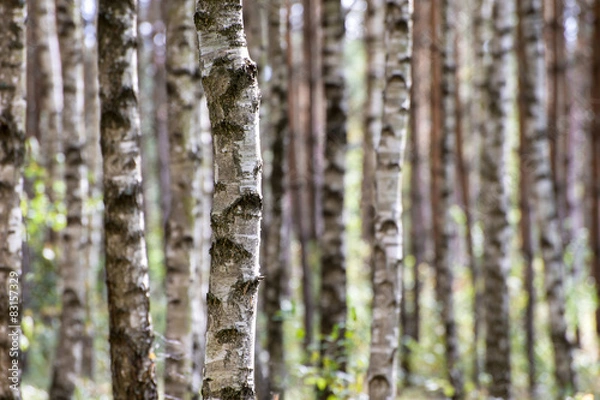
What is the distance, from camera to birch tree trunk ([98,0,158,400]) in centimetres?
471

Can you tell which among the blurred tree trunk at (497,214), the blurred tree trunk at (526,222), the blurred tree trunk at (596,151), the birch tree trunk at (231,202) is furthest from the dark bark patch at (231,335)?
the blurred tree trunk at (596,151)

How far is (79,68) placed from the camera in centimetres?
848

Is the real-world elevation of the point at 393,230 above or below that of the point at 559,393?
above

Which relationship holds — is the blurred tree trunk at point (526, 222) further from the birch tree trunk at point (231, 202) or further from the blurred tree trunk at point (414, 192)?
the birch tree trunk at point (231, 202)

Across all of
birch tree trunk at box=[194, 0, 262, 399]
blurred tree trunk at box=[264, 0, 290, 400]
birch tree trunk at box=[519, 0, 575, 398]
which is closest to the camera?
birch tree trunk at box=[194, 0, 262, 399]

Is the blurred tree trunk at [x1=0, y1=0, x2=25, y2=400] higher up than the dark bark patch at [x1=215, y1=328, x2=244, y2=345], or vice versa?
the blurred tree trunk at [x1=0, y1=0, x2=25, y2=400]

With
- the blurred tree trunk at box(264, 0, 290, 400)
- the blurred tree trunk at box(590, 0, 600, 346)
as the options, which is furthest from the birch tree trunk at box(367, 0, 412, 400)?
the blurred tree trunk at box(590, 0, 600, 346)

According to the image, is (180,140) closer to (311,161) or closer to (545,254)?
(545,254)

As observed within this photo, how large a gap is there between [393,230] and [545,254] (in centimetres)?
521

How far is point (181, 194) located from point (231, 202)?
2733mm

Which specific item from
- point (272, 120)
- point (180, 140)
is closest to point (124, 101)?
point (180, 140)

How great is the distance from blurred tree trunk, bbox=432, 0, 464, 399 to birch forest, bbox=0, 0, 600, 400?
1.4 inches

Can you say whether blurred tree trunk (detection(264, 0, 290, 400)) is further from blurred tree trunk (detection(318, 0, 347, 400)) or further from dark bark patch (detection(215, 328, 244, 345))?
dark bark patch (detection(215, 328, 244, 345))

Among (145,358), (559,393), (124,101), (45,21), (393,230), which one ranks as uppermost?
(45,21)
